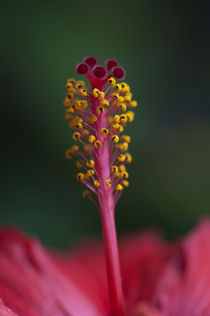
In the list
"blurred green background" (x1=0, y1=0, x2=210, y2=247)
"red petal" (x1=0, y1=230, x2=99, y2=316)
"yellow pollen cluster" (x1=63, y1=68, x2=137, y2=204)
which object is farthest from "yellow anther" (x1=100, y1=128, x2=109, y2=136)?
"blurred green background" (x1=0, y1=0, x2=210, y2=247)

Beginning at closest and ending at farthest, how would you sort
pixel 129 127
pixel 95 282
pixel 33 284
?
1. pixel 33 284
2. pixel 95 282
3. pixel 129 127

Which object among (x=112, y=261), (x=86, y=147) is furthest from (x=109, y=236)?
(x=86, y=147)

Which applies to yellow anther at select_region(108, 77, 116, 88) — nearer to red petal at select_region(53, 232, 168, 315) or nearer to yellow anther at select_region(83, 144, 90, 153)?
yellow anther at select_region(83, 144, 90, 153)

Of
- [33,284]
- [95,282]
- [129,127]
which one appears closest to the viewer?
[33,284]

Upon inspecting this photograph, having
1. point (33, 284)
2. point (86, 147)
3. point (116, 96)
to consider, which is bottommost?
point (33, 284)

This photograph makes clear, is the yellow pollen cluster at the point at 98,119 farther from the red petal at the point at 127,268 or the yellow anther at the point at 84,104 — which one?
the red petal at the point at 127,268

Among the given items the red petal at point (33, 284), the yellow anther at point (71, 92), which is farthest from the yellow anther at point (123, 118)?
the red petal at point (33, 284)

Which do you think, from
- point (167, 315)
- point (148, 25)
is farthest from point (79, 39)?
point (167, 315)

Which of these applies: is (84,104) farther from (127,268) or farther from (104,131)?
(127,268)
